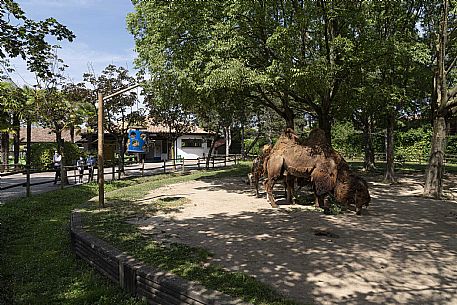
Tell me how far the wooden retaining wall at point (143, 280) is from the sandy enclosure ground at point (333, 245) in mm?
1189

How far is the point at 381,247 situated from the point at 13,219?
9.41 metres

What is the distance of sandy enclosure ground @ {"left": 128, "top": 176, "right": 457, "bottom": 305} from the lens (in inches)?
191

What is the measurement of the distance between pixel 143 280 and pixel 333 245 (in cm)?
403

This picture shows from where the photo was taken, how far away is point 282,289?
15.6 feet

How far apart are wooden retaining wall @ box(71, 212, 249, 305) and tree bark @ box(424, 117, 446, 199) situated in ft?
41.6

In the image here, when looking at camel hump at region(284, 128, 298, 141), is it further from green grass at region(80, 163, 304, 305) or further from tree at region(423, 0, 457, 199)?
tree at region(423, 0, 457, 199)

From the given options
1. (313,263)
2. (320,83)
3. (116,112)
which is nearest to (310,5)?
(320,83)

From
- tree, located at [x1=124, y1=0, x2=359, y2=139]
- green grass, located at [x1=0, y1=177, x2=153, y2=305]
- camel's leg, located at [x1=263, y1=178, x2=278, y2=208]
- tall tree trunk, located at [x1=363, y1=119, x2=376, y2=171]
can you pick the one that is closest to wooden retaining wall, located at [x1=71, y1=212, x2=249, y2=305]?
green grass, located at [x1=0, y1=177, x2=153, y2=305]

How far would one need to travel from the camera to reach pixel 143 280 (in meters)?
4.80

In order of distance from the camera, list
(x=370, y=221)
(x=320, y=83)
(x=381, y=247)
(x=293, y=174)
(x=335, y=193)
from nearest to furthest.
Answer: (x=381, y=247) < (x=370, y=221) < (x=335, y=193) < (x=293, y=174) < (x=320, y=83)

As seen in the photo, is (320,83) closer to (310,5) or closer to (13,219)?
(310,5)

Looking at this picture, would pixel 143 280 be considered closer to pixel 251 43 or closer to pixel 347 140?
pixel 251 43

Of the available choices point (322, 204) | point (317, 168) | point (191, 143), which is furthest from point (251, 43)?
point (191, 143)

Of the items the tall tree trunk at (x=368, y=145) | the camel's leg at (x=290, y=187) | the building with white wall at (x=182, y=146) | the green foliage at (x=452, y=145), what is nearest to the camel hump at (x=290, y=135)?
the camel's leg at (x=290, y=187)
